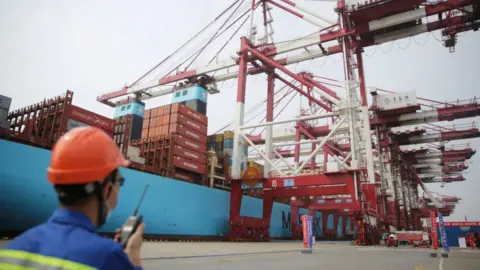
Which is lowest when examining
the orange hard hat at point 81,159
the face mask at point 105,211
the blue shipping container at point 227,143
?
the face mask at point 105,211

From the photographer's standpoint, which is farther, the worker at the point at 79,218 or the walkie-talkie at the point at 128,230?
the walkie-talkie at the point at 128,230

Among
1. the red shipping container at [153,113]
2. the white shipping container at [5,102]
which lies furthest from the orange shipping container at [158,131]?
the white shipping container at [5,102]

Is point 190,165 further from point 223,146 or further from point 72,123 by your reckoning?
point 72,123

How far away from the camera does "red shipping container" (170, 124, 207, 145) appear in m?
22.9

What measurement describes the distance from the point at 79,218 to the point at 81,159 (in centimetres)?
26

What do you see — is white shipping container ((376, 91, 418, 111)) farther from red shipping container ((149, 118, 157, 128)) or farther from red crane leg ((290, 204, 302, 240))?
red shipping container ((149, 118, 157, 128))

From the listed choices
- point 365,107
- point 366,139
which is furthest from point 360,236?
point 365,107

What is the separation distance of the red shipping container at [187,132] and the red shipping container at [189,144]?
311 mm

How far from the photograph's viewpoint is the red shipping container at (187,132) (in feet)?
75.0

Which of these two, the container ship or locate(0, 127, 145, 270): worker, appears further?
the container ship

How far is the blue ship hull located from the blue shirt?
14759 millimetres

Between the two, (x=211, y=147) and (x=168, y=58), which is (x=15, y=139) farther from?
(x=168, y=58)

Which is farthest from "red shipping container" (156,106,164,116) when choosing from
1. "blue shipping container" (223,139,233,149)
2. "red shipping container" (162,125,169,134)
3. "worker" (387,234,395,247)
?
"worker" (387,234,395,247)

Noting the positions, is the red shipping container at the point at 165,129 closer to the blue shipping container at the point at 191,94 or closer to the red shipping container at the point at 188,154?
the red shipping container at the point at 188,154
